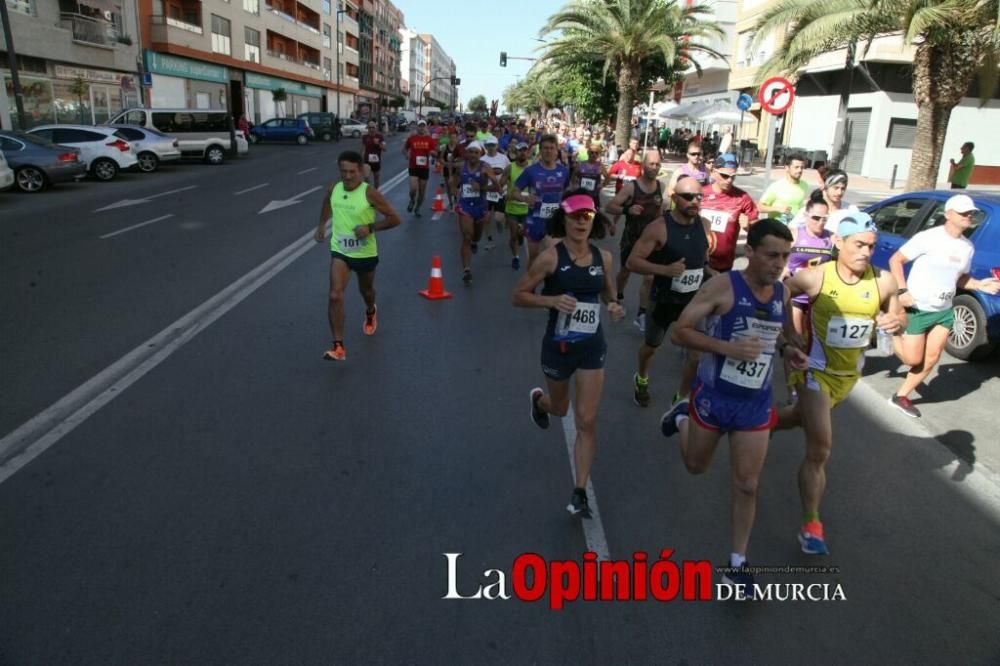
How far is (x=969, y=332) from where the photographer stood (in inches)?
289

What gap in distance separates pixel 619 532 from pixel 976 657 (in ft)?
5.36

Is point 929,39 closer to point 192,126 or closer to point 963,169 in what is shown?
point 963,169

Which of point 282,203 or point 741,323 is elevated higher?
point 741,323

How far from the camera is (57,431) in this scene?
4.91 meters

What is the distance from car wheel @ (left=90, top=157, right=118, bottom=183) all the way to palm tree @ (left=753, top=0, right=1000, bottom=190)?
1856 cm

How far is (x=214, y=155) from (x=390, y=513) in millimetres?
27618

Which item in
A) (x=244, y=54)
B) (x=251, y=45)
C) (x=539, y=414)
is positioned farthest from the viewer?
(x=251, y=45)

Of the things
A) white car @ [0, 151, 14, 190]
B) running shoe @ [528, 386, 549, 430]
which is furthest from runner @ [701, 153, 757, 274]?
white car @ [0, 151, 14, 190]

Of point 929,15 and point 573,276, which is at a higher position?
point 929,15

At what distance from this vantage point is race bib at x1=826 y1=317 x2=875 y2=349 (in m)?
3.95

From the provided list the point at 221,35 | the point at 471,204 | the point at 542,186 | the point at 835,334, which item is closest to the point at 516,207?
→ the point at 471,204

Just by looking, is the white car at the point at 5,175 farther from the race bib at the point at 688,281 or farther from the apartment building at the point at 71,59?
the race bib at the point at 688,281

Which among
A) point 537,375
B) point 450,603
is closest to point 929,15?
point 537,375

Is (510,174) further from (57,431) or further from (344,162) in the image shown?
(57,431)
